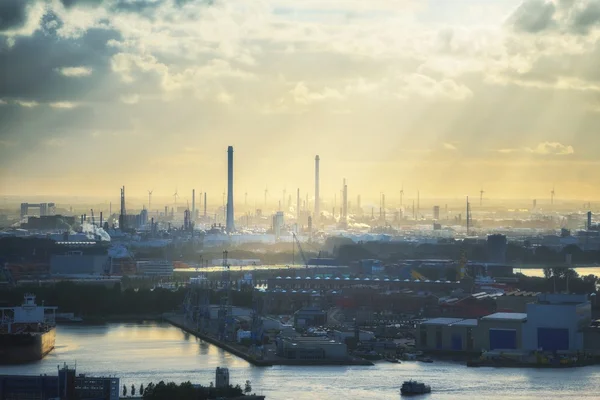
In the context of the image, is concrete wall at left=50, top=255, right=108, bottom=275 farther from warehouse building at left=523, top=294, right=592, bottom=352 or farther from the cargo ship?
warehouse building at left=523, top=294, right=592, bottom=352

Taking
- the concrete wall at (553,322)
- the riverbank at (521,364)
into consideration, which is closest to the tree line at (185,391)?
the riverbank at (521,364)

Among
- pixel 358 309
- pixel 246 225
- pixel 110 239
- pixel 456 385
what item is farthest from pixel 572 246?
pixel 456 385

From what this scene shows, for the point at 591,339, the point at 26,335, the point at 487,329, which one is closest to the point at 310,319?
the point at 487,329

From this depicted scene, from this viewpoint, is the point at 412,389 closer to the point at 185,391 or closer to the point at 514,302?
the point at 185,391

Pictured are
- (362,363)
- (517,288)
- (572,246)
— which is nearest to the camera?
(362,363)

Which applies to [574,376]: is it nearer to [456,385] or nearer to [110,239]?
[456,385]

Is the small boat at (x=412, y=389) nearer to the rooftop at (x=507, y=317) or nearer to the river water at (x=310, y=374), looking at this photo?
the river water at (x=310, y=374)
